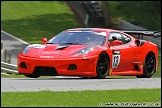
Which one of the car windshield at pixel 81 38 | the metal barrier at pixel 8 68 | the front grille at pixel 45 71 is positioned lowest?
the metal barrier at pixel 8 68

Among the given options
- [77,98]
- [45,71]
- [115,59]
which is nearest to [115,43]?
[115,59]

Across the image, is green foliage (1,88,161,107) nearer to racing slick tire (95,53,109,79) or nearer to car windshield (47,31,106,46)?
racing slick tire (95,53,109,79)

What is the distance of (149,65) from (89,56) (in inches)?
117

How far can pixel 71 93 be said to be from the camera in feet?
32.7

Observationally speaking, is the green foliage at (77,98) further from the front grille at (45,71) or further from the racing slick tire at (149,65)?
the racing slick tire at (149,65)

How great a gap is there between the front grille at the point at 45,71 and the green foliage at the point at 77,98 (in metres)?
3.59

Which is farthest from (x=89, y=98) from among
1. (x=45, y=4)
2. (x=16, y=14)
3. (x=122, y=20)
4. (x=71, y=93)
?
(x=45, y=4)

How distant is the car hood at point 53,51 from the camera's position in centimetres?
1391

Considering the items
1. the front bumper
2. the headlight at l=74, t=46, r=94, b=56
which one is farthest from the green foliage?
the headlight at l=74, t=46, r=94, b=56

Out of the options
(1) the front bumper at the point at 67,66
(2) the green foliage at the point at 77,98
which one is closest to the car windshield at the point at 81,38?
(1) the front bumper at the point at 67,66

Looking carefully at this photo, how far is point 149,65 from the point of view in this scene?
16.3m

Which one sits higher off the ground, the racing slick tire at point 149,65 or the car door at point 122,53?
the car door at point 122,53

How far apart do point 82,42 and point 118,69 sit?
3.90 feet

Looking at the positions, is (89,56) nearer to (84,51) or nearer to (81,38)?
(84,51)
